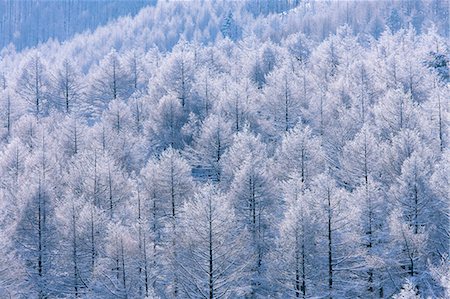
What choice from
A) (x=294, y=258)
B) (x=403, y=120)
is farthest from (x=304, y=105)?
(x=294, y=258)

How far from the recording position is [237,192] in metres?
37.9

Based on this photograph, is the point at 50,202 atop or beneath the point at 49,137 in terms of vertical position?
beneath

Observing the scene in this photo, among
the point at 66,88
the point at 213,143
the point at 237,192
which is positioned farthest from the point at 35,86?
the point at 237,192

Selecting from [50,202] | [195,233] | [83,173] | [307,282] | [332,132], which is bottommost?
[307,282]

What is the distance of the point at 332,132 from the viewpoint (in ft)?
161

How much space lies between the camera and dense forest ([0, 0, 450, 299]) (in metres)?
33.5

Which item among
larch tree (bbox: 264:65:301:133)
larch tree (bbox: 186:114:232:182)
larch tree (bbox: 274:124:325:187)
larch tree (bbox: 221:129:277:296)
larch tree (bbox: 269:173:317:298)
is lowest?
larch tree (bbox: 269:173:317:298)

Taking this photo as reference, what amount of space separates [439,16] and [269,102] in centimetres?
9724

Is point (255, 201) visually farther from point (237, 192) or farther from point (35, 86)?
point (35, 86)

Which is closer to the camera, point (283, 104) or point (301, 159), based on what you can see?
point (301, 159)

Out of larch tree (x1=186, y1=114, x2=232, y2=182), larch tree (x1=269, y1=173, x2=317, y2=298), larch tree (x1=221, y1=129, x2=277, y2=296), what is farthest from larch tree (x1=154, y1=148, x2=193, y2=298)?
larch tree (x1=269, y1=173, x2=317, y2=298)

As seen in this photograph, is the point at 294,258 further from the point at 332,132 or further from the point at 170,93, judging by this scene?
the point at 170,93

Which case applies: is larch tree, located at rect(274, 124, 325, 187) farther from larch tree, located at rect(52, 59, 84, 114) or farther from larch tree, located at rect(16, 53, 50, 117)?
larch tree, located at rect(16, 53, 50, 117)

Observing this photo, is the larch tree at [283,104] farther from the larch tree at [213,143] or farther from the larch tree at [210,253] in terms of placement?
the larch tree at [210,253]
